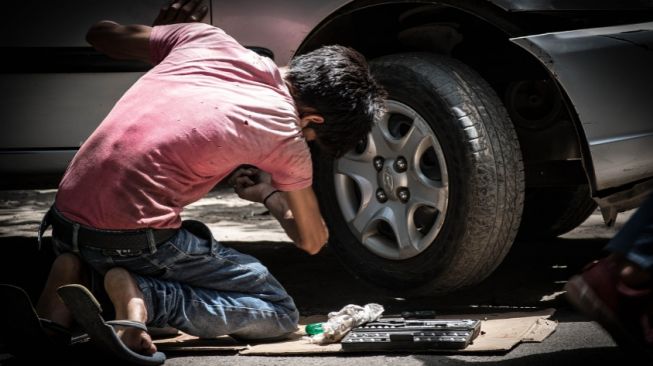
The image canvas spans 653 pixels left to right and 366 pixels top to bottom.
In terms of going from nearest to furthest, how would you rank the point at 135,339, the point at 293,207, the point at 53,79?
the point at 135,339
the point at 293,207
the point at 53,79

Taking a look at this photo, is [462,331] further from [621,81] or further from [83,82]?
[83,82]

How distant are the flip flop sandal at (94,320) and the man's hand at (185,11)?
1.39 metres

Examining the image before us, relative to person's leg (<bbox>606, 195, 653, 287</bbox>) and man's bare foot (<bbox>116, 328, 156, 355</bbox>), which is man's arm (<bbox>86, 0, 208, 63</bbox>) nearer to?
man's bare foot (<bbox>116, 328, 156, 355</bbox>)

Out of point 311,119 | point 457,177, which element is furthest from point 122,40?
point 457,177

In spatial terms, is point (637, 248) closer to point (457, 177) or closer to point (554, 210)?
point (457, 177)

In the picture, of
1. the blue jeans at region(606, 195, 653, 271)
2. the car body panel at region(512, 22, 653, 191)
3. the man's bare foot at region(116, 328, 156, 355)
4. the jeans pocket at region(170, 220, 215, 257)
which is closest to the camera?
the blue jeans at region(606, 195, 653, 271)

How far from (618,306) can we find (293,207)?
3.82ft

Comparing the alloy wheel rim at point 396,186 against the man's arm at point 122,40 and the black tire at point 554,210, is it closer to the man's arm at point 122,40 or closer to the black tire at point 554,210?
the man's arm at point 122,40

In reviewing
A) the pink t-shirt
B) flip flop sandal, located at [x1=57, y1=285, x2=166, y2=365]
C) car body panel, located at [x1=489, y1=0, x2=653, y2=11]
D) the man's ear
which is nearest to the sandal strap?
flip flop sandal, located at [x1=57, y1=285, x2=166, y2=365]

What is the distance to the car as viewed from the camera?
368 cm

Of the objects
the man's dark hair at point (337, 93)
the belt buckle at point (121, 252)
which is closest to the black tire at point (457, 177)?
the man's dark hair at point (337, 93)

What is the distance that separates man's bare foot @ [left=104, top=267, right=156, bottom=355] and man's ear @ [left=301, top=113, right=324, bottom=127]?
0.73m

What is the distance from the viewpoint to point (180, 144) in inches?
126

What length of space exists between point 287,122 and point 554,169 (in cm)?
137
